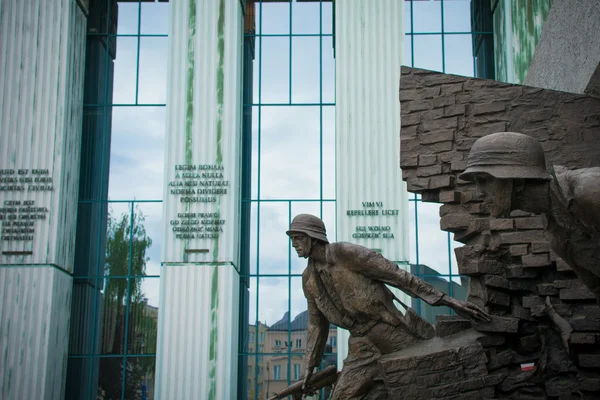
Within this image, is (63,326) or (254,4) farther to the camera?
(254,4)

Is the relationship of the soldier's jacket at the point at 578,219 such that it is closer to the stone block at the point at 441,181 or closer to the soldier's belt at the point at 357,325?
the soldier's belt at the point at 357,325

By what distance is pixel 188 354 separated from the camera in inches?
586

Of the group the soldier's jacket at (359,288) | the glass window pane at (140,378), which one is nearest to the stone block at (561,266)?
the soldier's jacket at (359,288)

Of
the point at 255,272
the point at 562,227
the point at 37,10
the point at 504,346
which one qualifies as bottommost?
the point at 504,346

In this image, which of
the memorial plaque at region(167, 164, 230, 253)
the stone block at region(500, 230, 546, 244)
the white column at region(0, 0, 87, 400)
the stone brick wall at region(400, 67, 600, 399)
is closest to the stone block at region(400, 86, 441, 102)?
the stone brick wall at region(400, 67, 600, 399)

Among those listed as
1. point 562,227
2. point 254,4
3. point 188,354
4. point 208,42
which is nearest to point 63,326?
point 188,354

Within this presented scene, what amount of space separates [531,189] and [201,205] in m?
11.3

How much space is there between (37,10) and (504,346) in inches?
505

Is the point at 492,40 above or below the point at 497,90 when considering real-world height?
above

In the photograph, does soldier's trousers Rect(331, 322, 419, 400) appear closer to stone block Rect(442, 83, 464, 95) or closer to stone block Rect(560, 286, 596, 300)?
stone block Rect(560, 286, 596, 300)

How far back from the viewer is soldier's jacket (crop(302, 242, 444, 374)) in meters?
7.31

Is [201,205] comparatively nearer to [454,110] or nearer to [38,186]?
[38,186]

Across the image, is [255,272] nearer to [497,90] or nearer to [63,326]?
[63,326]

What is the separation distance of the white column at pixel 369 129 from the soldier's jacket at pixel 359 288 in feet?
24.1
